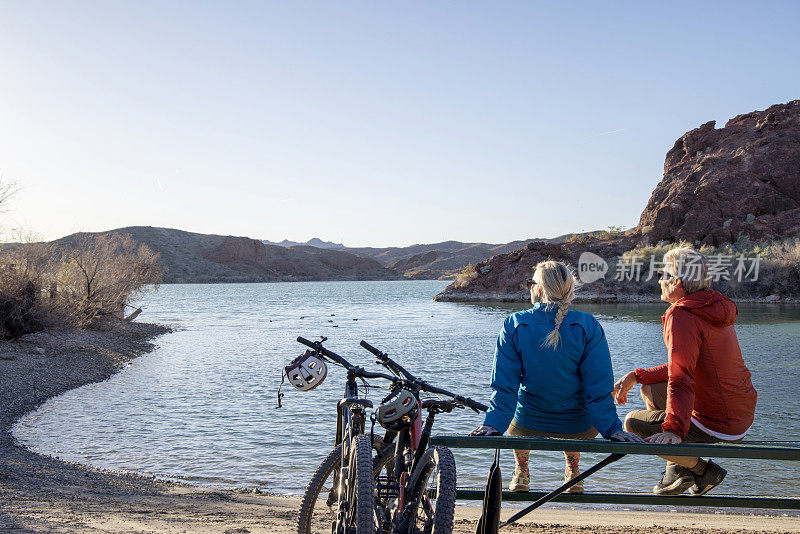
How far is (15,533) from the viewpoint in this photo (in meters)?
4.76

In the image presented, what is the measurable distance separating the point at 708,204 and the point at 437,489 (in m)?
68.8

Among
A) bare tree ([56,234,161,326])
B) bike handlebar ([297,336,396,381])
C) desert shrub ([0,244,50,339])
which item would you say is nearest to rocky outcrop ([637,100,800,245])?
bare tree ([56,234,161,326])

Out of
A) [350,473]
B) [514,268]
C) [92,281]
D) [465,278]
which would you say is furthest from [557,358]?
[465,278]

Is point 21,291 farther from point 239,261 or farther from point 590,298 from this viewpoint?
point 239,261

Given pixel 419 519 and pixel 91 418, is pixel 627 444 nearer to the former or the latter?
pixel 419 519

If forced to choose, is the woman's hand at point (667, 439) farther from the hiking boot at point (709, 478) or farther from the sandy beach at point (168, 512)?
the sandy beach at point (168, 512)

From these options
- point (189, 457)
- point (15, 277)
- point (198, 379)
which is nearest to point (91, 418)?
point (189, 457)

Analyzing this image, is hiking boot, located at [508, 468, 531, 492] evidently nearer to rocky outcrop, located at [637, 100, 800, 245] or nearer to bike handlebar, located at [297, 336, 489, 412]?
bike handlebar, located at [297, 336, 489, 412]

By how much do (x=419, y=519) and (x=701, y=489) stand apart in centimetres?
199

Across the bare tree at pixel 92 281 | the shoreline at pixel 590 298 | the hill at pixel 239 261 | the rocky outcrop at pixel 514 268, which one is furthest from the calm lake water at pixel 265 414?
the hill at pixel 239 261

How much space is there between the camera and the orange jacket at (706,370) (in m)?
3.80

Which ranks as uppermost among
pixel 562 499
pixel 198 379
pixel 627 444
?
pixel 627 444

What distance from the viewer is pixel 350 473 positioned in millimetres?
3512

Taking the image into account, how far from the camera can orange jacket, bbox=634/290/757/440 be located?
12.5 feet
